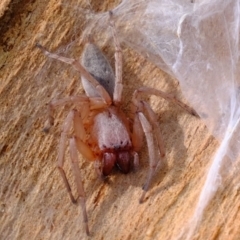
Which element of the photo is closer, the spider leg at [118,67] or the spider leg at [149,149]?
the spider leg at [149,149]

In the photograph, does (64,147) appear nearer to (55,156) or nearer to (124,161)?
(55,156)

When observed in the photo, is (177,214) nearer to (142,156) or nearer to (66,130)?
(142,156)

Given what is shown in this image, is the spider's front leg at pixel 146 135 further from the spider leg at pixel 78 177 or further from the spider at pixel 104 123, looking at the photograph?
the spider leg at pixel 78 177

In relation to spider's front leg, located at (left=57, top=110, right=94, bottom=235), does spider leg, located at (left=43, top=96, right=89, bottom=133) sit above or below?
above

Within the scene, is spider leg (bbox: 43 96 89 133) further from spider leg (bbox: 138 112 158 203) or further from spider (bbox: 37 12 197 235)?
spider leg (bbox: 138 112 158 203)

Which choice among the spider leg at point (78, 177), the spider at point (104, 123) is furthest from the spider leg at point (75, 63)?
the spider leg at point (78, 177)

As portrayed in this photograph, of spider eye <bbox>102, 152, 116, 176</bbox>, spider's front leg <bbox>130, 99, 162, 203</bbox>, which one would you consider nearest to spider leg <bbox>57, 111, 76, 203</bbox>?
spider eye <bbox>102, 152, 116, 176</bbox>

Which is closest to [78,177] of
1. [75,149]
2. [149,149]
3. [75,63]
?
[75,149]
